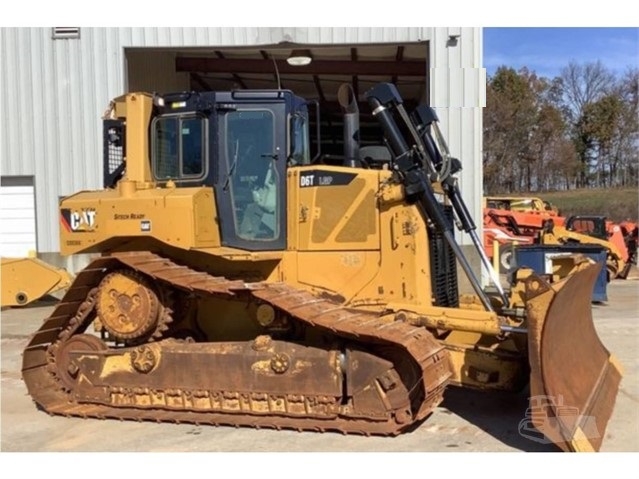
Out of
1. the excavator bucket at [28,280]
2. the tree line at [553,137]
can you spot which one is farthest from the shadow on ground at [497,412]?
the tree line at [553,137]

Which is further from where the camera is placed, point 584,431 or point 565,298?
point 565,298

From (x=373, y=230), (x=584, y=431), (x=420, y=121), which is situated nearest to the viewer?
(x=584, y=431)

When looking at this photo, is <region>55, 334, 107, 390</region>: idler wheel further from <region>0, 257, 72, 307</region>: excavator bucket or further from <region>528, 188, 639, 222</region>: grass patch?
<region>528, 188, 639, 222</region>: grass patch

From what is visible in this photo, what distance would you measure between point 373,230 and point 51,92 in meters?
9.56

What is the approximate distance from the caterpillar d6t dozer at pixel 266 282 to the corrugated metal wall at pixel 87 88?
6.47 metres

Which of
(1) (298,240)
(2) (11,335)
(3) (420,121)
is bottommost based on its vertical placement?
(2) (11,335)

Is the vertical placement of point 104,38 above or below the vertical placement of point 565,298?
above

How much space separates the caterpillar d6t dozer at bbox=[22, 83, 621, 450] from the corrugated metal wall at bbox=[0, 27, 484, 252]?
6.47 metres

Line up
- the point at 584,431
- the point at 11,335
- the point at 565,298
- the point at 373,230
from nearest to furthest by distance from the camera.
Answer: the point at 584,431
the point at 565,298
the point at 373,230
the point at 11,335

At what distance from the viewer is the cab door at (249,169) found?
21.4 ft

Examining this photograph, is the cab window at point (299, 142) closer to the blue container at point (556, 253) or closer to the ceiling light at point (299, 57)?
the blue container at point (556, 253)

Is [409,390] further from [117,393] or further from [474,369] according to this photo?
[117,393]

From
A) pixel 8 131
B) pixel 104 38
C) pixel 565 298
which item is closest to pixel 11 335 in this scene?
pixel 8 131

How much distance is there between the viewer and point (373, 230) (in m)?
6.58
